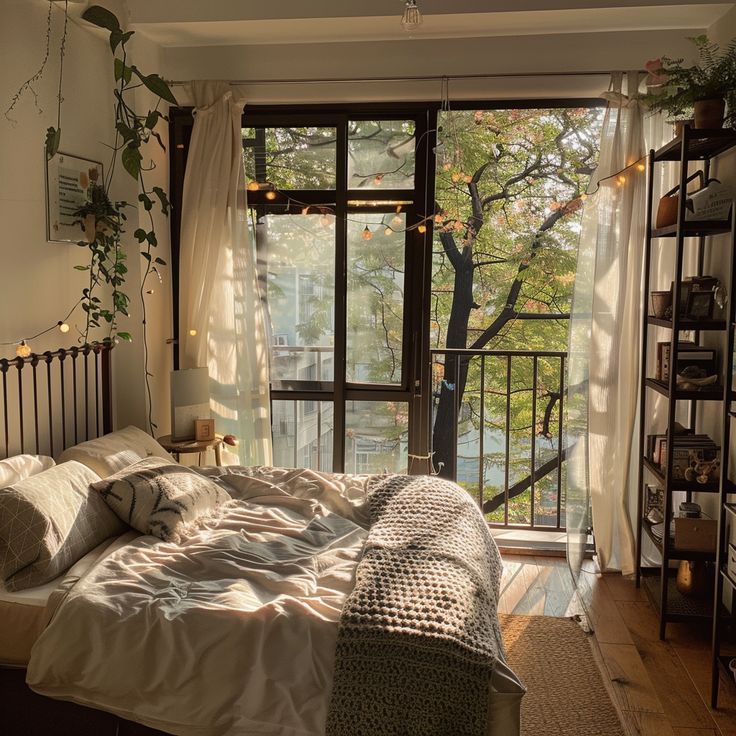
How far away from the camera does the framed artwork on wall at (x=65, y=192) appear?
333 cm

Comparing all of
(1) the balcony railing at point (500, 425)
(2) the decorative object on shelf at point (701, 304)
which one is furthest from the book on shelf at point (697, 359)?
(1) the balcony railing at point (500, 425)

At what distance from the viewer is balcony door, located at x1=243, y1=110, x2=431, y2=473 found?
4117 mm

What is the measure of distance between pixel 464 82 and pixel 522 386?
11.1 feet

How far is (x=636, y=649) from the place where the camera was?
10.2 ft

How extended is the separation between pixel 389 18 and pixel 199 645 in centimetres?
295

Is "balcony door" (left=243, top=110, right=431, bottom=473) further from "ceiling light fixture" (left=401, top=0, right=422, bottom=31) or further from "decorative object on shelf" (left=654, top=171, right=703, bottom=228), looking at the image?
"ceiling light fixture" (left=401, top=0, right=422, bottom=31)

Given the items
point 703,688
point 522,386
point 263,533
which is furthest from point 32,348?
point 522,386

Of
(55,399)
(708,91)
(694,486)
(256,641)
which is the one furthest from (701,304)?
(55,399)

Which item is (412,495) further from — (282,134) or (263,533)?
(282,134)

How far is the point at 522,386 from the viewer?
674 cm

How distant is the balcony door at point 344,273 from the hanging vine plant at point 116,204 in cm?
63

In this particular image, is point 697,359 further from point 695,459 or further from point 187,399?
point 187,399

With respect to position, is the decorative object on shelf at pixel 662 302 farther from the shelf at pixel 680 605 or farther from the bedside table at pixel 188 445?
the bedside table at pixel 188 445

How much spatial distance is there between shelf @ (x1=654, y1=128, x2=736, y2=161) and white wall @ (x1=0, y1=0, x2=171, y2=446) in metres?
2.68
